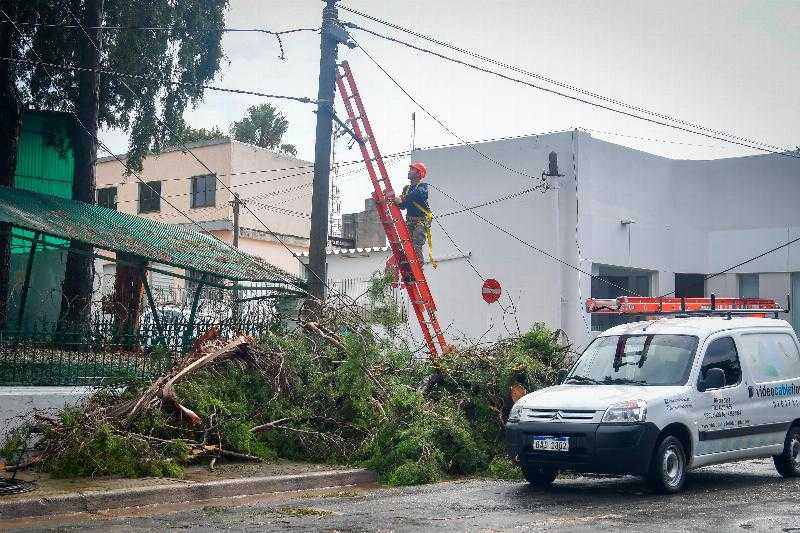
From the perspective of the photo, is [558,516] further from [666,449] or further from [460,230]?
[460,230]

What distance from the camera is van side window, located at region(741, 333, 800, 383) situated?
1205cm

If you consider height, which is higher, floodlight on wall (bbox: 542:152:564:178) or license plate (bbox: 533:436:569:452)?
floodlight on wall (bbox: 542:152:564:178)

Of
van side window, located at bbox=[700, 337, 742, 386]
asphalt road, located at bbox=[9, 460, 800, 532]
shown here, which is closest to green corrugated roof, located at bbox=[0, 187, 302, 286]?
asphalt road, located at bbox=[9, 460, 800, 532]

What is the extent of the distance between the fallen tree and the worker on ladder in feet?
14.3

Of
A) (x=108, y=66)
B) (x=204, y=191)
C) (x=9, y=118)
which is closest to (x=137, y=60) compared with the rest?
(x=108, y=66)

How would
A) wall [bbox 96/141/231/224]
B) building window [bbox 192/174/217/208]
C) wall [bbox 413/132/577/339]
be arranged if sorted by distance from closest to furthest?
1. wall [bbox 413/132/577/339]
2. wall [bbox 96/141/231/224]
3. building window [bbox 192/174/217/208]

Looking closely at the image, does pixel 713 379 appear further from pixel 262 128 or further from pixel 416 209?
pixel 262 128

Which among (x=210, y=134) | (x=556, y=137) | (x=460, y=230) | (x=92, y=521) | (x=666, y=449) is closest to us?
(x=92, y=521)

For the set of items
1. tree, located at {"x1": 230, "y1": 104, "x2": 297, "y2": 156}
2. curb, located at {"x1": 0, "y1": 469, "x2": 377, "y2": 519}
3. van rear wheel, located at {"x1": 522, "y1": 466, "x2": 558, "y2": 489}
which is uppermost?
tree, located at {"x1": 230, "y1": 104, "x2": 297, "y2": 156}

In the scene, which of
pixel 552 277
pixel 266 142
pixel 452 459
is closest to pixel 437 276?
pixel 552 277

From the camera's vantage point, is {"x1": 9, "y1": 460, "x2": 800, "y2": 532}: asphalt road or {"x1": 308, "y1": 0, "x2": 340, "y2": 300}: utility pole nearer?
{"x1": 9, "y1": 460, "x2": 800, "y2": 532}: asphalt road

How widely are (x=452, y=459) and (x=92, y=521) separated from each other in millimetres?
5079

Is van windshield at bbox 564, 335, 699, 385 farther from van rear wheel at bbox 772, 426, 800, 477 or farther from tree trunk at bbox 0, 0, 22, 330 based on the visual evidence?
tree trunk at bbox 0, 0, 22, 330

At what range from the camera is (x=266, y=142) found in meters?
61.4
